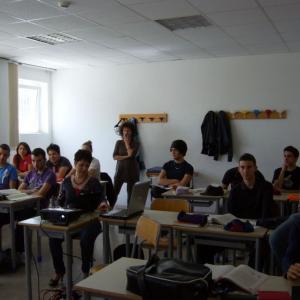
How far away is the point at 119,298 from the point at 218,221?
4.71ft

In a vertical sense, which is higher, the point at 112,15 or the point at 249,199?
the point at 112,15

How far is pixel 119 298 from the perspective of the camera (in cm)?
197

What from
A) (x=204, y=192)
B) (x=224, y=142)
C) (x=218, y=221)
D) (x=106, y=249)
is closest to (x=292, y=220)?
(x=218, y=221)

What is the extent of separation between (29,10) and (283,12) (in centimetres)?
268

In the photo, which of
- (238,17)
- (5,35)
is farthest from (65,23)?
(238,17)

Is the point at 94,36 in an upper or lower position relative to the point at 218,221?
upper

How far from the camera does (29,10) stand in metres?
4.32

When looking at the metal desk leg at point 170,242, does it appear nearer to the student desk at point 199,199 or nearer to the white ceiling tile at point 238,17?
the student desk at point 199,199

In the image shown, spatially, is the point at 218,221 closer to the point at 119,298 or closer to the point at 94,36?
the point at 119,298

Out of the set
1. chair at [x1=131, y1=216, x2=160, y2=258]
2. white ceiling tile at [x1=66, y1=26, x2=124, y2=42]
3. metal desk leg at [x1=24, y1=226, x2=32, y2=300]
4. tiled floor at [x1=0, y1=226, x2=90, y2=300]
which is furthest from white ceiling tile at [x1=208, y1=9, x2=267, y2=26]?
tiled floor at [x1=0, y1=226, x2=90, y2=300]

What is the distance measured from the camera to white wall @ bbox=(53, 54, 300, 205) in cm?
674

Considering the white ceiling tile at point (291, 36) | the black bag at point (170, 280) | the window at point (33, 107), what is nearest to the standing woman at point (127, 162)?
the window at point (33, 107)

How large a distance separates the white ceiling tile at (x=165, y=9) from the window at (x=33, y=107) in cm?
416

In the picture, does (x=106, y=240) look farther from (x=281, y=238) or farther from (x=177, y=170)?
(x=177, y=170)
